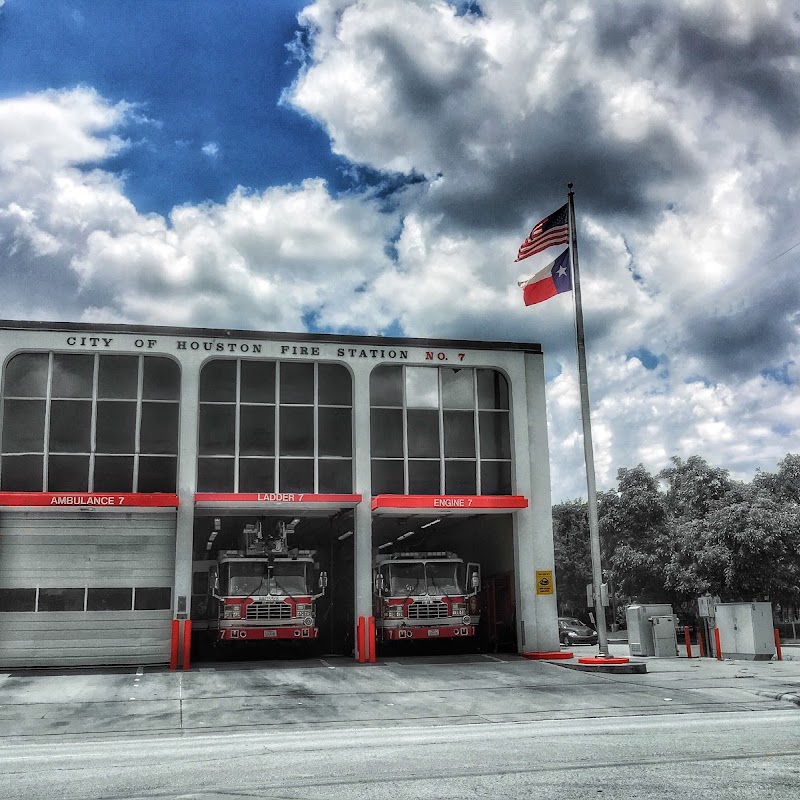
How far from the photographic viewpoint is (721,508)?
4738 cm

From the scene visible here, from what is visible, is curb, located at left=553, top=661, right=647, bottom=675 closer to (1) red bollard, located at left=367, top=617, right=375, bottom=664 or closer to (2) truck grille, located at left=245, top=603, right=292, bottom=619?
(1) red bollard, located at left=367, top=617, right=375, bottom=664

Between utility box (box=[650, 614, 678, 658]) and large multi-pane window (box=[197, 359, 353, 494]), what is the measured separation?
10.4m

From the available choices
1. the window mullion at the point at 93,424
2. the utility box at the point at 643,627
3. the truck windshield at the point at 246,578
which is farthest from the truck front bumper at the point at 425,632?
the window mullion at the point at 93,424

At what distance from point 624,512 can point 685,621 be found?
26.0ft

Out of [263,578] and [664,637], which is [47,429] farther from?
[664,637]

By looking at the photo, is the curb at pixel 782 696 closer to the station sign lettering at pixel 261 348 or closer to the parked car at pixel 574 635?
the station sign lettering at pixel 261 348

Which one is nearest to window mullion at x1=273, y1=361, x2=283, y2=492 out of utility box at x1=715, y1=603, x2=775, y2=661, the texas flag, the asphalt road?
the texas flag

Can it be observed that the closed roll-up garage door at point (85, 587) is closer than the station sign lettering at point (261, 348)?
Yes

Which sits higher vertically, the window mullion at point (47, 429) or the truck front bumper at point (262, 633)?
the window mullion at point (47, 429)

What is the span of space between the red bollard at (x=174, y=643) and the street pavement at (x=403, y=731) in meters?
0.76

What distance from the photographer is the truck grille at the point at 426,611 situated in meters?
28.5

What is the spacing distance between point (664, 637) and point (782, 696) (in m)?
10.5

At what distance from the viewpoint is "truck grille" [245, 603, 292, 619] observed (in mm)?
27828

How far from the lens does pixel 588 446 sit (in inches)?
989
